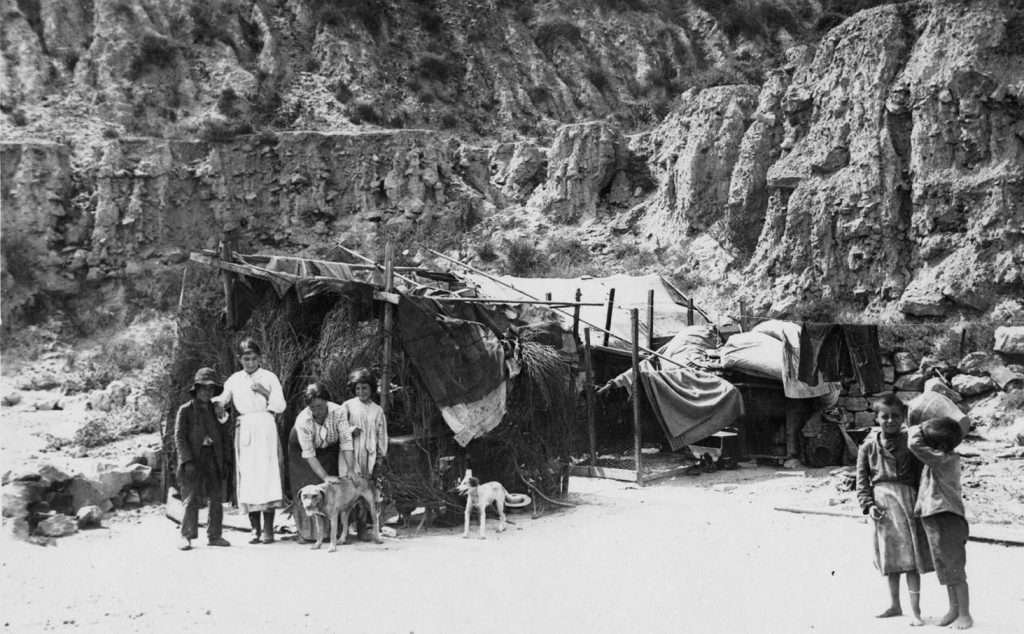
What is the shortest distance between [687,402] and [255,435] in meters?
5.99

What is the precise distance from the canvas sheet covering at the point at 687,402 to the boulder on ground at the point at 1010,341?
5.64 meters

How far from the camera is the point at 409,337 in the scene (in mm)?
8219

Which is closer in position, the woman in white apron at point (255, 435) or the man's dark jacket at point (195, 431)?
the man's dark jacket at point (195, 431)

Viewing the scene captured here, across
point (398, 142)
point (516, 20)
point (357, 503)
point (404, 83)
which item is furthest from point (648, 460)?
point (516, 20)

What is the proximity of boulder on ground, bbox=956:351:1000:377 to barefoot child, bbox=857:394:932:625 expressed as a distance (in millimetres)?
10084

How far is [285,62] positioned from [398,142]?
7.10 metres

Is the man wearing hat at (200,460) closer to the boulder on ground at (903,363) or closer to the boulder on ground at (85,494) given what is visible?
the boulder on ground at (85,494)

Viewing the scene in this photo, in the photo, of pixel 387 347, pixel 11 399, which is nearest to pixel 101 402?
pixel 11 399

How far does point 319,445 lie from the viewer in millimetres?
7066

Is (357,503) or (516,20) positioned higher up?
(516,20)

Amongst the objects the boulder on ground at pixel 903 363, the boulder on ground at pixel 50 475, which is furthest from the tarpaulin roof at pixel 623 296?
the boulder on ground at pixel 50 475

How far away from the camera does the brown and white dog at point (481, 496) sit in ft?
25.2

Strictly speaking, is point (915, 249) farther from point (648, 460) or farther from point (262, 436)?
point (262, 436)

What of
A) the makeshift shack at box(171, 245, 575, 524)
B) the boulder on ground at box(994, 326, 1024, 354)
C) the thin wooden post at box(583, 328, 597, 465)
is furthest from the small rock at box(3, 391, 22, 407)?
the boulder on ground at box(994, 326, 1024, 354)
